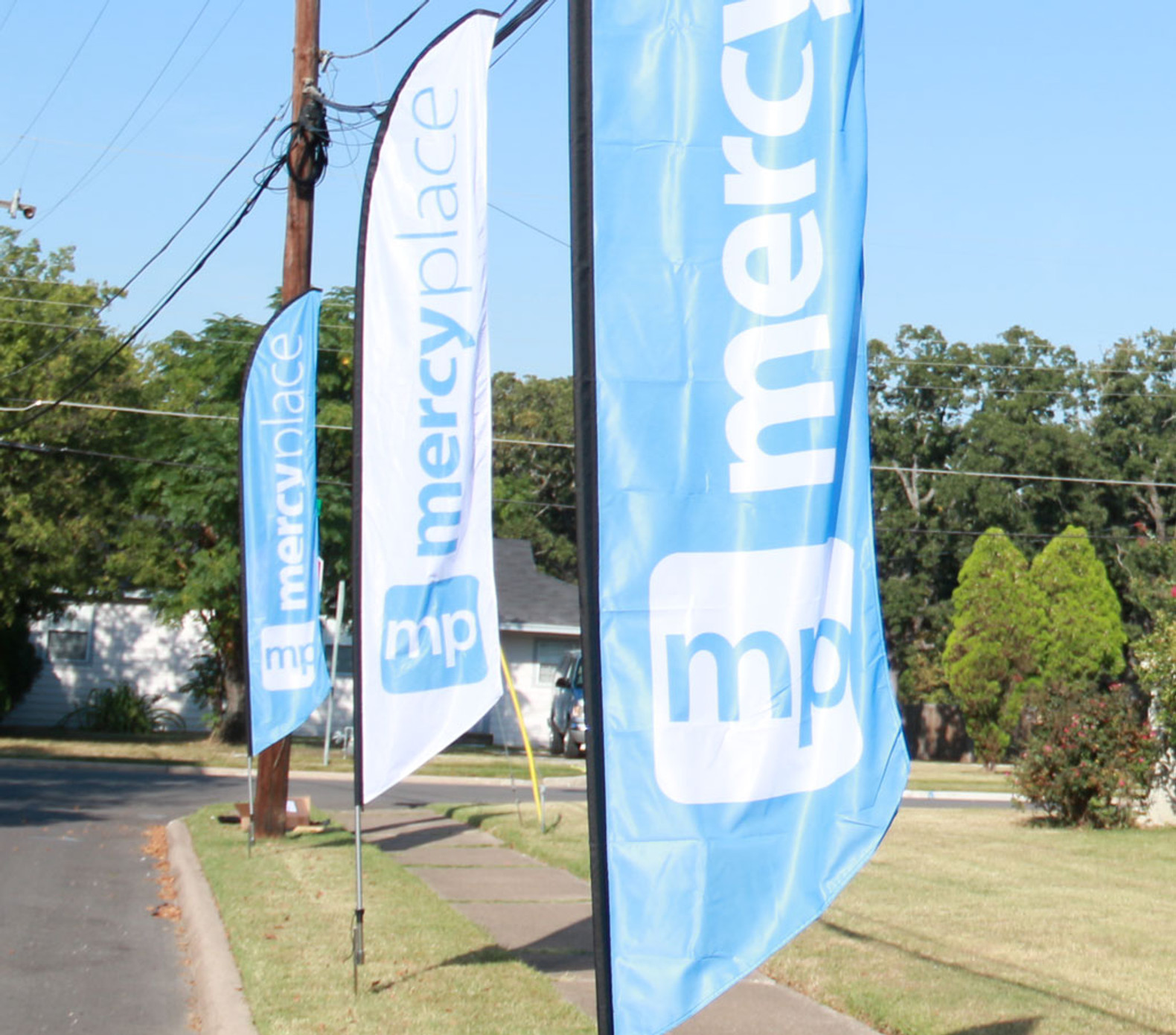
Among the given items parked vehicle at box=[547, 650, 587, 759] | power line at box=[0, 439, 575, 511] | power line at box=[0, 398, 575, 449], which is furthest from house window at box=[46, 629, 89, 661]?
parked vehicle at box=[547, 650, 587, 759]

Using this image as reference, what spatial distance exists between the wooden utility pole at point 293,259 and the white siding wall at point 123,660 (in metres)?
23.3

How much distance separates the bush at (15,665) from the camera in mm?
33938

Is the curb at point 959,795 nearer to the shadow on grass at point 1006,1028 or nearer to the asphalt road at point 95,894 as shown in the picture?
the asphalt road at point 95,894

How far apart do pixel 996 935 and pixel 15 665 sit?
30.4 meters

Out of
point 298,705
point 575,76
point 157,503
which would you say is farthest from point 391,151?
point 157,503

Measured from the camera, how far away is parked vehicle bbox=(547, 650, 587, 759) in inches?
1180

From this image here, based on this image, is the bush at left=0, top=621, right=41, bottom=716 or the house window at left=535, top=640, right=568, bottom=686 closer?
the bush at left=0, top=621, right=41, bottom=716

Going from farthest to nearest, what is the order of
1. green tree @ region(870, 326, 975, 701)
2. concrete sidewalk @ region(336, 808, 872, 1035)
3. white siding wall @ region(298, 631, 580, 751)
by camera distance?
green tree @ region(870, 326, 975, 701)
white siding wall @ region(298, 631, 580, 751)
concrete sidewalk @ region(336, 808, 872, 1035)

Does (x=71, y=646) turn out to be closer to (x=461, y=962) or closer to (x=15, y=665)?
(x=15, y=665)

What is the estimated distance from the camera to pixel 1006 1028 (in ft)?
22.1

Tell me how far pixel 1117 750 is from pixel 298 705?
29.7 feet

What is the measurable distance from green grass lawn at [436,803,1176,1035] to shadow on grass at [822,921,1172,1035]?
0.01 metres

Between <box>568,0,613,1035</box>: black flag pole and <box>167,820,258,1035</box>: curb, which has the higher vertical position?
<box>568,0,613,1035</box>: black flag pole

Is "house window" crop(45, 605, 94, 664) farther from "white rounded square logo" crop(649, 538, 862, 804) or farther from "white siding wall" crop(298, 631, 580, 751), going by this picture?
"white rounded square logo" crop(649, 538, 862, 804)
